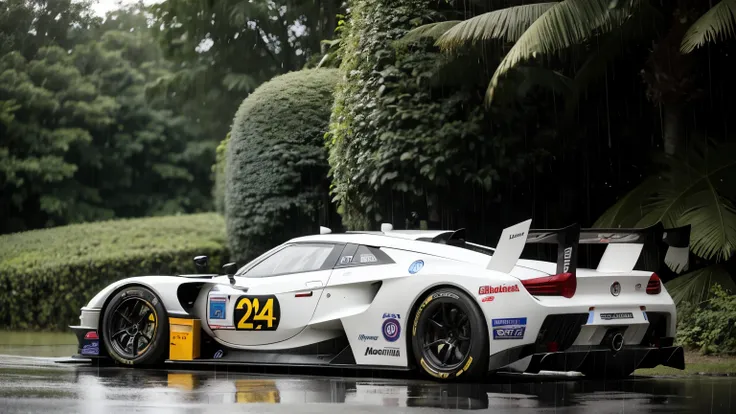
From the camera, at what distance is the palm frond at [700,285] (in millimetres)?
12523

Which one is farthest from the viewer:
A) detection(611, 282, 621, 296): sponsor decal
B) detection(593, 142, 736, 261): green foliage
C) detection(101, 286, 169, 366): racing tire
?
detection(593, 142, 736, 261): green foliage

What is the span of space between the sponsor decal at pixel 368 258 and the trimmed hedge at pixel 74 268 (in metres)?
10.3

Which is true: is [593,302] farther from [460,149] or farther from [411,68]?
[411,68]

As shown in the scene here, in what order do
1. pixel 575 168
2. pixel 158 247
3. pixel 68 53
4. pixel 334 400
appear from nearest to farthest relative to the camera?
pixel 334 400
pixel 575 168
pixel 158 247
pixel 68 53

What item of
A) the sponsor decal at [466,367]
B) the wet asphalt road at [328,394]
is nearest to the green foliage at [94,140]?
the wet asphalt road at [328,394]

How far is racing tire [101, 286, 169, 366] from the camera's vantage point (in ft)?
33.8

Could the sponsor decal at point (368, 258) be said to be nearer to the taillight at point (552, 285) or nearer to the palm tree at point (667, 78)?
the taillight at point (552, 285)

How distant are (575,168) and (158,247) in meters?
8.31

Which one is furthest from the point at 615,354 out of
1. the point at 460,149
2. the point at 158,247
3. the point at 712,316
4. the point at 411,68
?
the point at 158,247

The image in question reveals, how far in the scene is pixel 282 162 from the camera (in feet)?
59.9

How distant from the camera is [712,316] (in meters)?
11.8

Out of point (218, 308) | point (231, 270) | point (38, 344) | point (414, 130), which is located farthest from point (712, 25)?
point (38, 344)

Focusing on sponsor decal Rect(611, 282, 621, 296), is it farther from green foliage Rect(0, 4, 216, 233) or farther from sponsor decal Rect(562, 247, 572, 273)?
green foliage Rect(0, 4, 216, 233)

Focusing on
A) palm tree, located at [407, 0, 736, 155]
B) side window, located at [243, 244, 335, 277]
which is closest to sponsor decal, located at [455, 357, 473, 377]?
side window, located at [243, 244, 335, 277]
